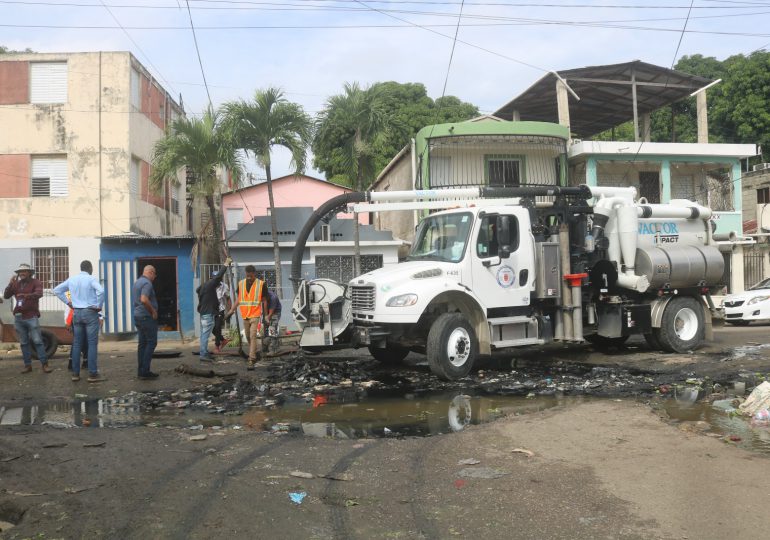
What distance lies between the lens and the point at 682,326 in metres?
12.2

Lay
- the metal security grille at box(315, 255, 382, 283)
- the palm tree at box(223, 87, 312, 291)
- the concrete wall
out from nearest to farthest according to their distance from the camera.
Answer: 1. the palm tree at box(223, 87, 312, 291)
2. the concrete wall
3. the metal security grille at box(315, 255, 382, 283)

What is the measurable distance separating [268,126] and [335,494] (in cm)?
1341

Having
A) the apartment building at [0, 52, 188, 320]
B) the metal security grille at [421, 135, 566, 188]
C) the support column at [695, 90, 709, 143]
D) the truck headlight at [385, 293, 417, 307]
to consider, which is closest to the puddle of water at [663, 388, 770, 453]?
the truck headlight at [385, 293, 417, 307]

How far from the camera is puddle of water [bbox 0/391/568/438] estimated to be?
6.83 meters

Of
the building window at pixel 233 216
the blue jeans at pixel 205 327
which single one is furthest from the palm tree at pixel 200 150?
the building window at pixel 233 216

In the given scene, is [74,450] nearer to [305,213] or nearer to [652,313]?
[652,313]

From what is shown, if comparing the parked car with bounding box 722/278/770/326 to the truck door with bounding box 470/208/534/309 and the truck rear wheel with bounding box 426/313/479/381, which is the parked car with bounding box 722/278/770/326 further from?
the truck rear wheel with bounding box 426/313/479/381

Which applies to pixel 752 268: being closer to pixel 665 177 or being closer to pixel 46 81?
pixel 665 177

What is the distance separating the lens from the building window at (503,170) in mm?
Result: 20172

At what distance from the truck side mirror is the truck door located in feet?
0.07

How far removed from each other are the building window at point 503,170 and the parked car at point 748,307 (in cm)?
681

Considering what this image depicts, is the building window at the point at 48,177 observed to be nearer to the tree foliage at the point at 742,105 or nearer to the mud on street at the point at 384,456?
the mud on street at the point at 384,456

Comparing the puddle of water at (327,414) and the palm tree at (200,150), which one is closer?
the puddle of water at (327,414)

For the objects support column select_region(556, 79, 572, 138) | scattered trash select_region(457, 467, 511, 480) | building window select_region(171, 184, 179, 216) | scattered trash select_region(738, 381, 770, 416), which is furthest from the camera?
building window select_region(171, 184, 179, 216)
